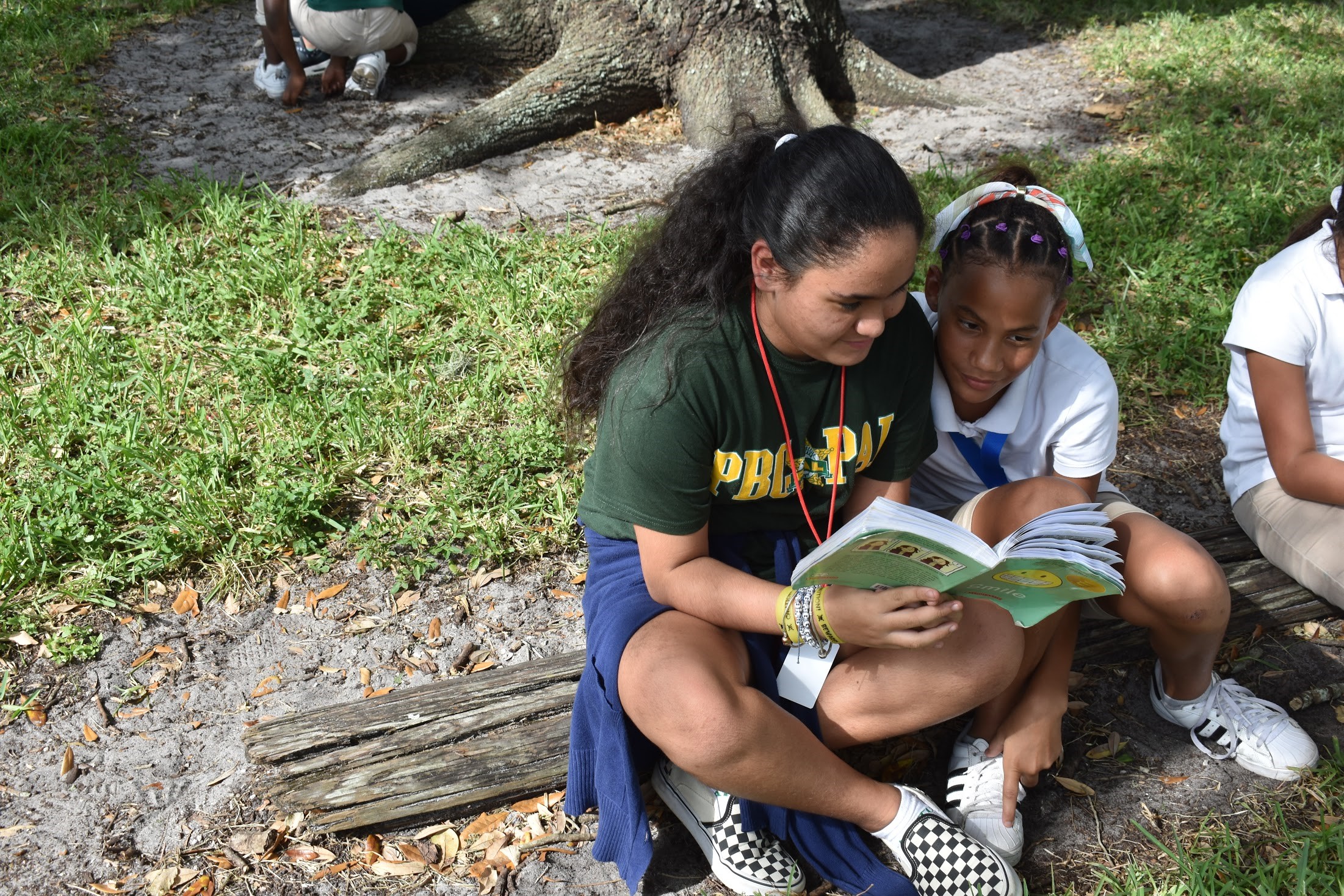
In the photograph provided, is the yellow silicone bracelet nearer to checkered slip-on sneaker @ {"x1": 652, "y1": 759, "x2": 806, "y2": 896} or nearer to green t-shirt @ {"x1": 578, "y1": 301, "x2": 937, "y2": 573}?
green t-shirt @ {"x1": 578, "y1": 301, "x2": 937, "y2": 573}

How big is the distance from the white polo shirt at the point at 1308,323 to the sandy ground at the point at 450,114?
2.41 meters

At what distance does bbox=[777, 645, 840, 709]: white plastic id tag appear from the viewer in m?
2.31

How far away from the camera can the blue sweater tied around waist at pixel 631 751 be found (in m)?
2.21

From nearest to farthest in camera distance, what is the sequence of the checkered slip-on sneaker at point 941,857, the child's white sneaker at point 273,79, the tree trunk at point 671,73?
the checkered slip-on sneaker at point 941,857, the tree trunk at point 671,73, the child's white sneaker at point 273,79

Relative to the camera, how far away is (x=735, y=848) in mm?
2275

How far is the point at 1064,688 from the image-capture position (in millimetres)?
2502

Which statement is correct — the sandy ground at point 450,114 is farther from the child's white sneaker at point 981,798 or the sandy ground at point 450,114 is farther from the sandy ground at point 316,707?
the child's white sneaker at point 981,798

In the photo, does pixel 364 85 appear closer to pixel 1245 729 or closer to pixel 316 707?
pixel 316 707

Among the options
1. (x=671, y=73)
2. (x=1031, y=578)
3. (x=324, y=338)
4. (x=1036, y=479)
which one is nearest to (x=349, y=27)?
(x=671, y=73)

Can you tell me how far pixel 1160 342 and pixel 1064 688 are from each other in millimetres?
2008

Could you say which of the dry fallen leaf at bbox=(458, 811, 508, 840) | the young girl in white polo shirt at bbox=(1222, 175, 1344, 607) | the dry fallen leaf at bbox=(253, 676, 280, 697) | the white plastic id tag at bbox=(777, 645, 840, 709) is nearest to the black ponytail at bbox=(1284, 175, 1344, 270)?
the young girl in white polo shirt at bbox=(1222, 175, 1344, 607)

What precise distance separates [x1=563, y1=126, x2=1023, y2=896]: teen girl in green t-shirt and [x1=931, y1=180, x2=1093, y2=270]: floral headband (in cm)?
26

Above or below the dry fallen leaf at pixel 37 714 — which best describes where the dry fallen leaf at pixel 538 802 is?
below

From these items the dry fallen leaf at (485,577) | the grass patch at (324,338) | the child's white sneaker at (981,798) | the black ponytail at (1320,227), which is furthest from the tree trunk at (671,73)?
the child's white sneaker at (981,798)
